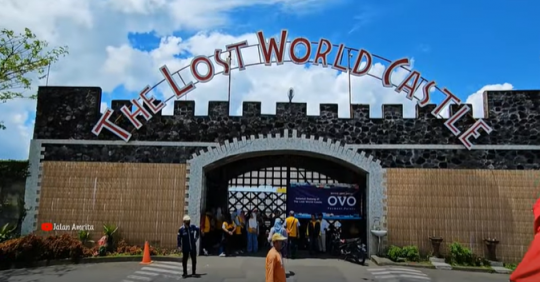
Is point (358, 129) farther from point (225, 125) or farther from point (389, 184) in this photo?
point (225, 125)

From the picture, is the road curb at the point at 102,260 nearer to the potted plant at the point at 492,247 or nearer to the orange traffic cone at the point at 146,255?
the orange traffic cone at the point at 146,255

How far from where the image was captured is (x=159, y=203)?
546 inches

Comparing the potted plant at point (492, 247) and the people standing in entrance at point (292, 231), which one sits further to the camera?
the people standing in entrance at point (292, 231)

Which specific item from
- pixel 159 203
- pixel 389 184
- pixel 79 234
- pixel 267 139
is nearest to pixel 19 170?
pixel 79 234

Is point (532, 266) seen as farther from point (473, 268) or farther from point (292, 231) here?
point (473, 268)

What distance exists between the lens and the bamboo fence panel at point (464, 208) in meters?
13.4

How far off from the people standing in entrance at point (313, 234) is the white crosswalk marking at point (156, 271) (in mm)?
4223

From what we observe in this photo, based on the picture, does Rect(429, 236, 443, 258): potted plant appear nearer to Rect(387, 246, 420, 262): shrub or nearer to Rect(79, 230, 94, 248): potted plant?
Rect(387, 246, 420, 262): shrub

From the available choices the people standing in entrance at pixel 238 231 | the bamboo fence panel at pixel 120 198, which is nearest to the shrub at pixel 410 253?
the people standing in entrance at pixel 238 231

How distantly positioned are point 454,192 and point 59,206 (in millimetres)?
12556

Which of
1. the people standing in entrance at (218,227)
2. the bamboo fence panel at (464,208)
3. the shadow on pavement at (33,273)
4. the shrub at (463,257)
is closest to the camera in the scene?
the shadow on pavement at (33,273)

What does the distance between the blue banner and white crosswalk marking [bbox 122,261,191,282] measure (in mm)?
4627

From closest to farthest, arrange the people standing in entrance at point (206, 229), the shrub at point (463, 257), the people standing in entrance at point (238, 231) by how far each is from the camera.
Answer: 1. the shrub at point (463, 257)
2. the people standing in entrance at point (206, 229)
3. the people standing in entrance at point (238, 231)

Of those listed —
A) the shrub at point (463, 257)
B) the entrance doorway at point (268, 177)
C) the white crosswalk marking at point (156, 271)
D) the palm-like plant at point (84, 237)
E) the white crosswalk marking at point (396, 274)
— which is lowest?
the white crosswalk marking at point (156, 271)
